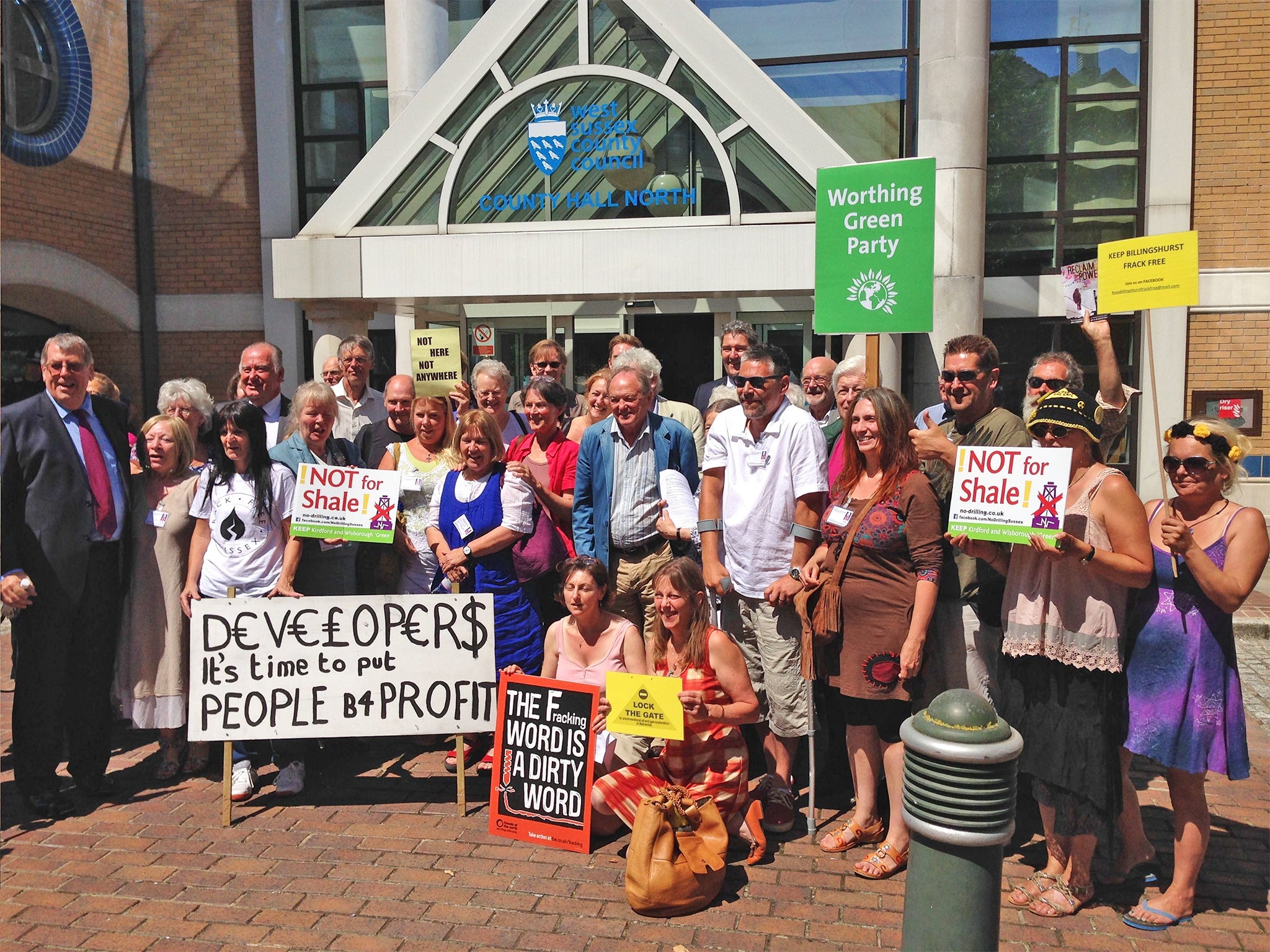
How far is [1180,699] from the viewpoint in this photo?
3.87 m

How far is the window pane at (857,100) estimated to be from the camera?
13359mm

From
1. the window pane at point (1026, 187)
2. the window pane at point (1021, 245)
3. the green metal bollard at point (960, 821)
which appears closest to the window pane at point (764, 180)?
→ the window pane at point (1021, 245)

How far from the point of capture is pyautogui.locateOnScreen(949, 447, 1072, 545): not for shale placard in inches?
153

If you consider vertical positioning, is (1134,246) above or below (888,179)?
below

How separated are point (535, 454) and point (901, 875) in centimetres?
298

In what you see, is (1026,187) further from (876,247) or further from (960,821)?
(960,821)

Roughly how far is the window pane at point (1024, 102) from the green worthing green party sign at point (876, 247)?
8272mm

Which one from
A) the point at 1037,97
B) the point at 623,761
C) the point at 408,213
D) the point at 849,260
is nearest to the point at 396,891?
the point at 623,761

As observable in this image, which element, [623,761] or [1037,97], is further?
[1037,97]

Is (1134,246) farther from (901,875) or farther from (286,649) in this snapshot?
(286,649)

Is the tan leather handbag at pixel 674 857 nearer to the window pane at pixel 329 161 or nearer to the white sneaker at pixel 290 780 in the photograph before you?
the white sneaker at pixel 290 780

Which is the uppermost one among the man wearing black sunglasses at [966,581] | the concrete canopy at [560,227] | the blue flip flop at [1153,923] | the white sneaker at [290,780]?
the concrete canopy at [560,227]

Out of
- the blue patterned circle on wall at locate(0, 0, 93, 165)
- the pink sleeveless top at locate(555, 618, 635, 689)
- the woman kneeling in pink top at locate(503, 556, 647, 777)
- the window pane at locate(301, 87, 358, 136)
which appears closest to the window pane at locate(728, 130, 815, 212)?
the window pane at locate(301, 87, 358, 136)

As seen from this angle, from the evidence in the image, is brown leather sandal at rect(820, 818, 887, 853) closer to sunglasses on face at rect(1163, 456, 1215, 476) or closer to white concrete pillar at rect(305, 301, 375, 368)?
sunglasses on face at rect(1163, 456, 1215, 476)
